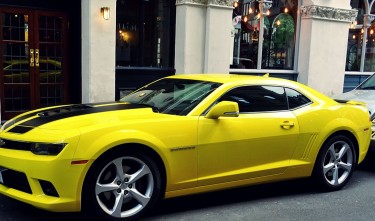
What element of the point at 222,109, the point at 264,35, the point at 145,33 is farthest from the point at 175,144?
the point at 264,35

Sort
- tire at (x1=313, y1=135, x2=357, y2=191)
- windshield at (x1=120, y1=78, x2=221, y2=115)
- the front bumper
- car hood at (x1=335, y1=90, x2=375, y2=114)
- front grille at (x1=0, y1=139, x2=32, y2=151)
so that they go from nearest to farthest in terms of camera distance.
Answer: the front bumper < front grille at (x1=0, y1=139, x2=32, y2=151) < windshield at (x1=120, y1=78, x2=221, y2=115) < tire at (x1=313, y1=135, x2=357, y2=191) < car hood at (x1=335, y1=90, x2=375, y2=114)

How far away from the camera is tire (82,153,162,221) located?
13.6 feet

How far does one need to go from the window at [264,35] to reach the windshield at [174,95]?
7.08 metres

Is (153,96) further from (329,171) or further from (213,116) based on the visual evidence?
(329,171)

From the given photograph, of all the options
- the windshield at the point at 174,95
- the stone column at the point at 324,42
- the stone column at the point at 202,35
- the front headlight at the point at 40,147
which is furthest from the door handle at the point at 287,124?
the stone column at the point at 324,42

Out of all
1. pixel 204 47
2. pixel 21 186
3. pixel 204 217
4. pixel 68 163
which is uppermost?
pixel 204 47

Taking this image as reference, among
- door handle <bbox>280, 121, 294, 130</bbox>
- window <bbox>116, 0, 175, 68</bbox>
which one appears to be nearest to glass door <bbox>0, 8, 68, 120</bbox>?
window <bbox>116, 0, 175, 68</bbox>

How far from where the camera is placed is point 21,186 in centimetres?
420

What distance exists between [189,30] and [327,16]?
15.8 feet

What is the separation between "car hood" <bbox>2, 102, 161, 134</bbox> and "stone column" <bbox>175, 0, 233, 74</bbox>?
609 centimetres

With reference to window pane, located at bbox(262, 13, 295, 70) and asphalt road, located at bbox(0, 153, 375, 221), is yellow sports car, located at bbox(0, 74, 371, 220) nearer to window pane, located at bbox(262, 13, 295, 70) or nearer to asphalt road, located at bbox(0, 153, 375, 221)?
asphalt road, located at bbox(0, 153, 375, 221)

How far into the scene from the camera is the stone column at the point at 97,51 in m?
9.62

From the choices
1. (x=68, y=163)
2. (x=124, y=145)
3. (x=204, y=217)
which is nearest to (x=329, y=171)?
(x=204, y=217)

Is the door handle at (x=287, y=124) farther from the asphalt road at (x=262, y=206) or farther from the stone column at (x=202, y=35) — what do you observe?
the stone column at (x=202, y=35)
